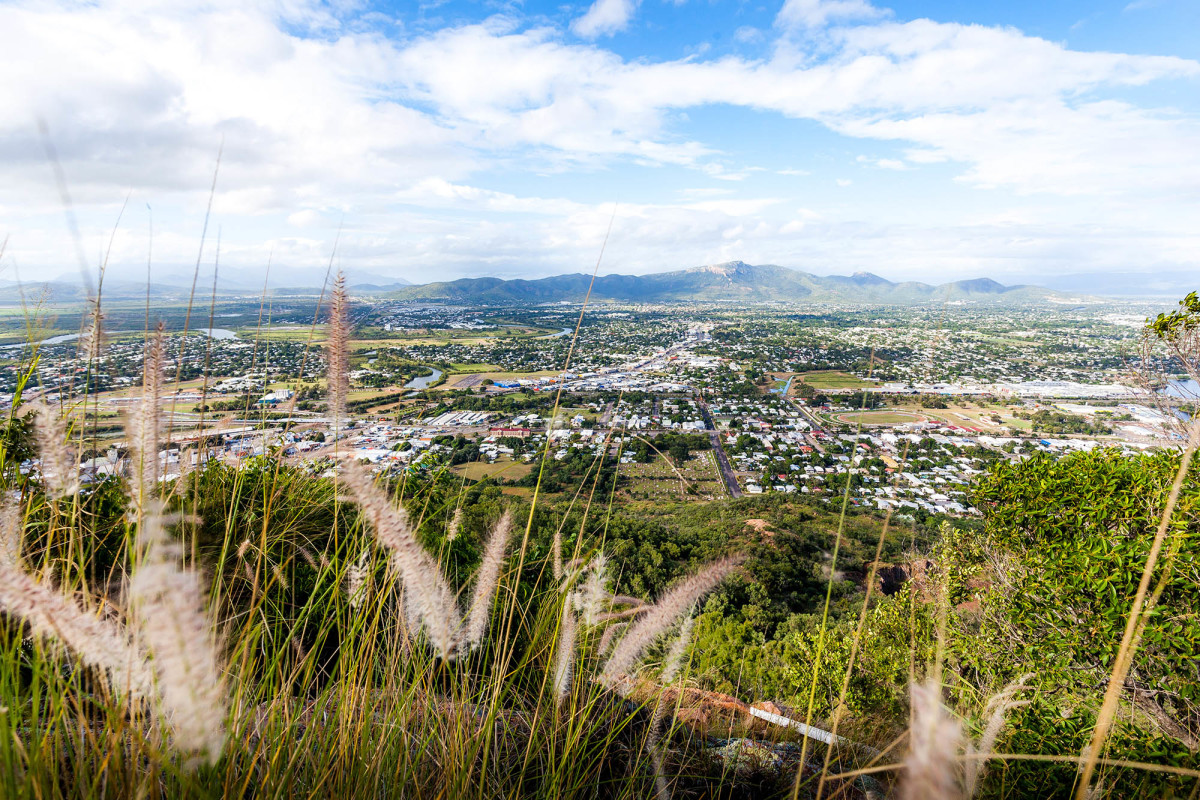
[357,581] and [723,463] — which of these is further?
[723,463]

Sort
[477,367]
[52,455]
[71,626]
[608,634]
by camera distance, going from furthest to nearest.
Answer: [477,367]
[608,634]
[52,455]
[71,626]

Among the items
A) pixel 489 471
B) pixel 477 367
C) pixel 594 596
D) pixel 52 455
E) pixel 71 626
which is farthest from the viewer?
pixel 477 367

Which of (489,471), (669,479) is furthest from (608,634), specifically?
(669,479)

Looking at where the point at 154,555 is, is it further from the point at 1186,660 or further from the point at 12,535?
the point at 1186,660

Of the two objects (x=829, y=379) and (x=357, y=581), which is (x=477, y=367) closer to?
(x=829, y=379)

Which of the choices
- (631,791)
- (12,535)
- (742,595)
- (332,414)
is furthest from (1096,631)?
(742,595)

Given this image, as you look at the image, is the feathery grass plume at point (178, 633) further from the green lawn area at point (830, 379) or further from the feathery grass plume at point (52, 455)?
the green lawn area at point (830, 379)

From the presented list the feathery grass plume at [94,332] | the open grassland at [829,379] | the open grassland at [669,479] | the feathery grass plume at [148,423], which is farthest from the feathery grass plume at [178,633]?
the open grassland at [829,379]
